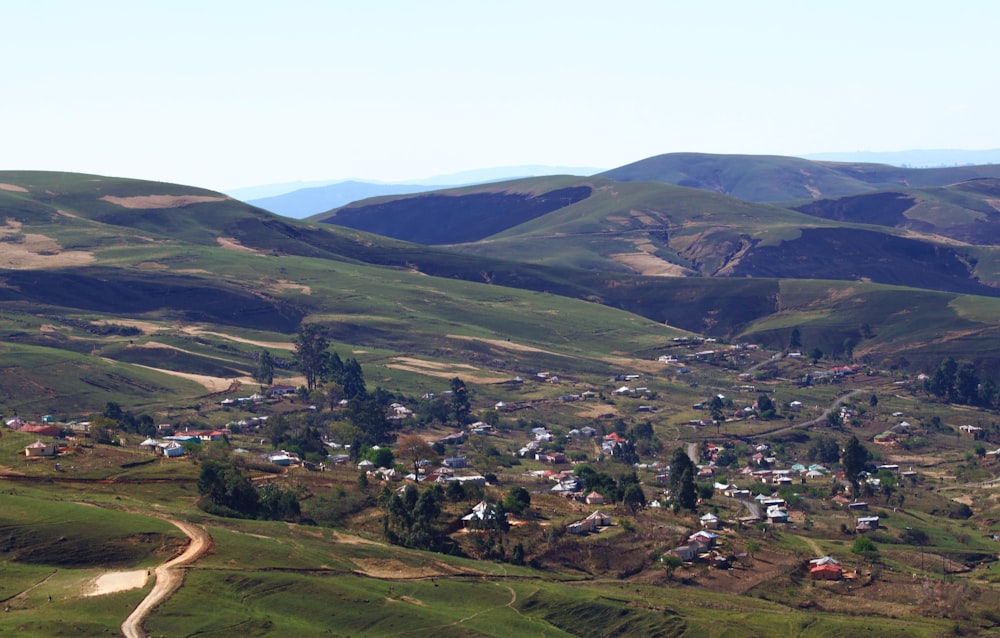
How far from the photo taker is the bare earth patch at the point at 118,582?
73688 mm

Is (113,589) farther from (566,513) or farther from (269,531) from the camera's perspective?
(566,513)

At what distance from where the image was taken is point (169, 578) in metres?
76.5

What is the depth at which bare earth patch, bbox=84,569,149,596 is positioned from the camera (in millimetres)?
73688

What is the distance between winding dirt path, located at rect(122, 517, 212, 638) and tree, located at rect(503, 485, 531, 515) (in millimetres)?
28598

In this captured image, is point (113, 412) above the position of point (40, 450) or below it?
below

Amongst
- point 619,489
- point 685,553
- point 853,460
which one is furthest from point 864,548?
point 853,460

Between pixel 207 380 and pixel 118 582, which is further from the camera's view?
pixel 207 380

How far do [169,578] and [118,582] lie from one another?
125 inches

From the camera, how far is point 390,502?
99.4 m

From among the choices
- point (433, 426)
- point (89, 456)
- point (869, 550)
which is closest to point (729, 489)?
point (869, 550)

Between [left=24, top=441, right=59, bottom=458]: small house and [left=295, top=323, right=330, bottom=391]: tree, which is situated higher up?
[left=24, top=441, right=59, bottom=458]: small house

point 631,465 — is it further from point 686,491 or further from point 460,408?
point 686,491

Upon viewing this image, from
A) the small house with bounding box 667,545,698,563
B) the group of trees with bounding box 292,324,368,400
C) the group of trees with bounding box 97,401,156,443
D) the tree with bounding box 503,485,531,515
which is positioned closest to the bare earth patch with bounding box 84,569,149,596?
the tree with bounding box 503,485,531,515

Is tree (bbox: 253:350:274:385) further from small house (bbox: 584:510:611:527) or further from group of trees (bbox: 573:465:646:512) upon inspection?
small house (bbox: 584:510:611:527)
